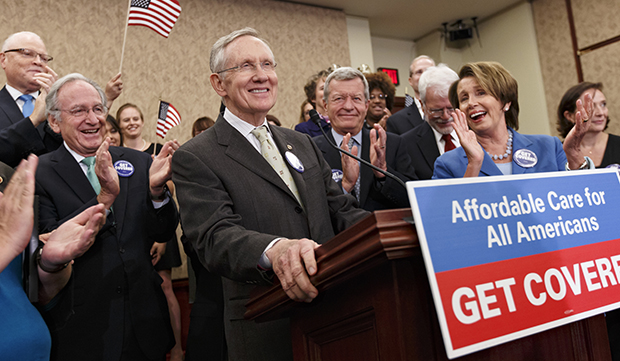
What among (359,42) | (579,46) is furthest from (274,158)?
(579,46)

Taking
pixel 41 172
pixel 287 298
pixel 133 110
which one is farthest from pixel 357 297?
pixel 133 110

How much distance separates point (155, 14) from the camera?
11.2ft

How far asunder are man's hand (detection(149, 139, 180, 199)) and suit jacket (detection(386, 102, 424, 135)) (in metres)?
1.84

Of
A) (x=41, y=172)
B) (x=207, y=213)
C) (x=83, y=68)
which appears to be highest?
(x=83, y=68)

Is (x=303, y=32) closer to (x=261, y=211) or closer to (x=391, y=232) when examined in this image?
(x=261, y=211)

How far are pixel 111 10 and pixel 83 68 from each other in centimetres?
75

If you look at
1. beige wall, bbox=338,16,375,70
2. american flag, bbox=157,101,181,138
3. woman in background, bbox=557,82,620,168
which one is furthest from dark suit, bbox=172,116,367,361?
beige wall, bbox=338,16,375,70

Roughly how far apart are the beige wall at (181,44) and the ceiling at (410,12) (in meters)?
0.28

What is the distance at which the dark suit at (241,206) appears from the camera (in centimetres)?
141

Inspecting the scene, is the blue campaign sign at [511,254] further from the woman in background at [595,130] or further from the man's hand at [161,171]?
the woman in background at [595,130]

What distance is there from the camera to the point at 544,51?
722cm

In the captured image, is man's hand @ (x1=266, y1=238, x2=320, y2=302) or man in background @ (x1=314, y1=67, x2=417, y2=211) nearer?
man's hand @ (x1=266, y1=238, x2=320, y2=302)

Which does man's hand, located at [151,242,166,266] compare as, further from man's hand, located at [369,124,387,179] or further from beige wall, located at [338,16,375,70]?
beige wall, located at [338,16,375,70]

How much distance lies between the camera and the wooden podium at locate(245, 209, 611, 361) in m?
0.83
